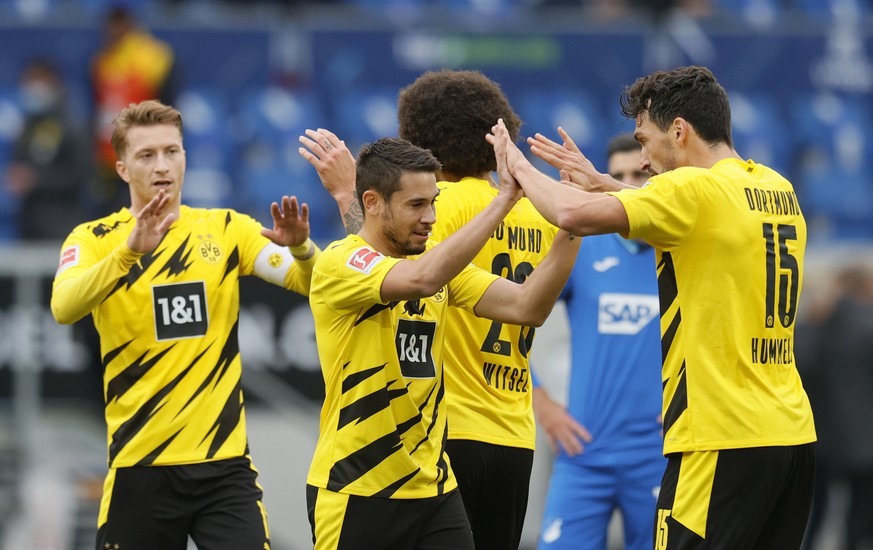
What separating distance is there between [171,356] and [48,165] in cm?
700

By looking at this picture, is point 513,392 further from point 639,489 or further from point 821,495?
point 821,495

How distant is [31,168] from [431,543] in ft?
28.9

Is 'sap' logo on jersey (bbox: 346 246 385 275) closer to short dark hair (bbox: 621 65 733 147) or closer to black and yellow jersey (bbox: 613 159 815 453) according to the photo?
black and yellow jersey (bbox: 613 159 815 453)

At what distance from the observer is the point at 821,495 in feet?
39.9

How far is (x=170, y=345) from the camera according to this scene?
6.59 m

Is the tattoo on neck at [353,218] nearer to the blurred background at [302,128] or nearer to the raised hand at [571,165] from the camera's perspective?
the raised hand at [571,165]

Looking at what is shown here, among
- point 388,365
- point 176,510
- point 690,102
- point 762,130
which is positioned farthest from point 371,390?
point 762,130

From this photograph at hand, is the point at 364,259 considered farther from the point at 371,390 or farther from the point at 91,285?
the point at 91,285

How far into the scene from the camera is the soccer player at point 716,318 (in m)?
5.33

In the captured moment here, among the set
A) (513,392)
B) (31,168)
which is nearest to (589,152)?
(31,168)

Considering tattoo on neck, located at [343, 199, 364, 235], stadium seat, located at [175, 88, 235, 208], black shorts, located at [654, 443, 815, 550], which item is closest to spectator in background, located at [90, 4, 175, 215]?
stadium seat, located at [175, 88, 235, 208]

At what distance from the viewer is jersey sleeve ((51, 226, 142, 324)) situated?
6160 millimetres

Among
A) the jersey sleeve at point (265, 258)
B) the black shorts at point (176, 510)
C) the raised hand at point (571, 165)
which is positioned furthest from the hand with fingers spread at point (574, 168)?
the black shorts at point (176, 510)

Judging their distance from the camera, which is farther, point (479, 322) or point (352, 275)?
point (479, 322)
